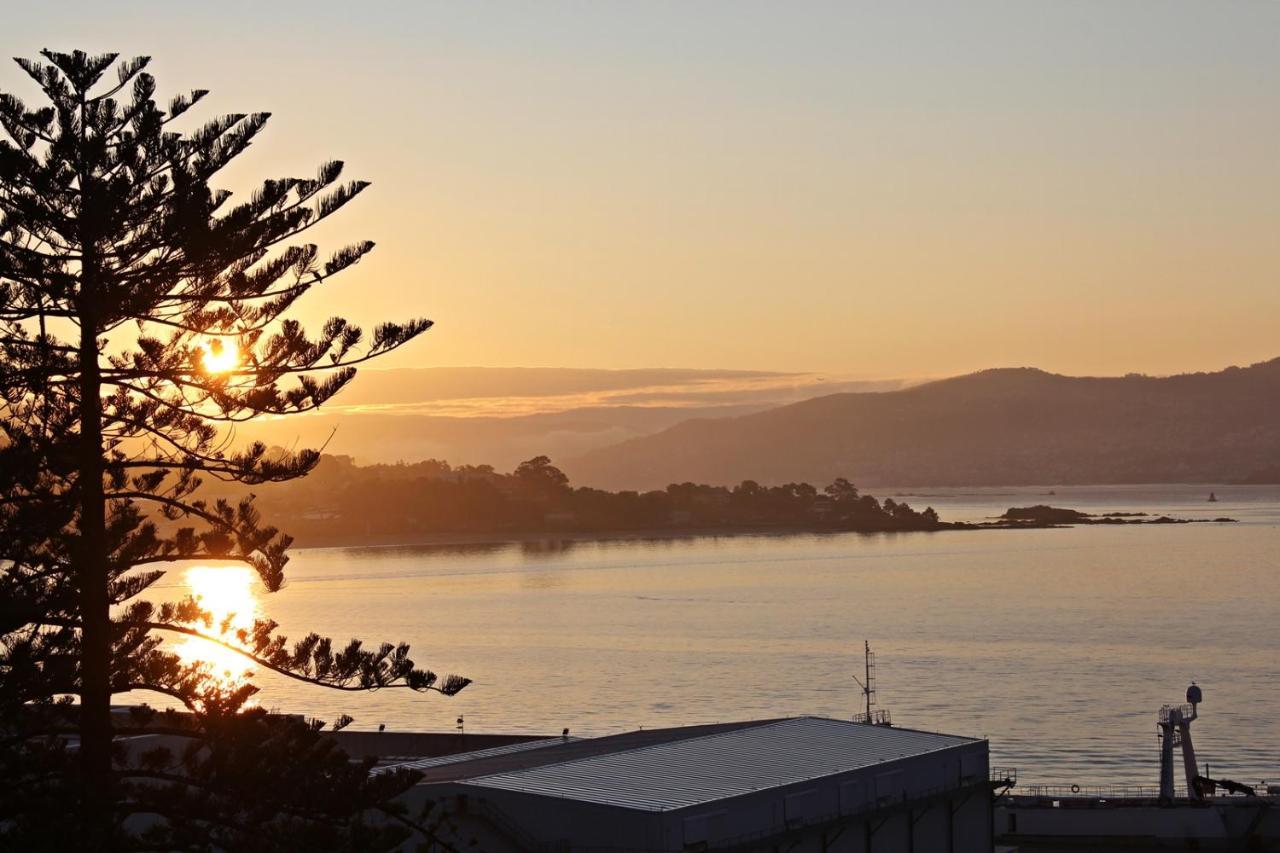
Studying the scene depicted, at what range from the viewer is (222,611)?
8344 centimetres

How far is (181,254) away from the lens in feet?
50.5

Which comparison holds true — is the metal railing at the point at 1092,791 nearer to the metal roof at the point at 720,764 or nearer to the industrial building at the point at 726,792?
the industrial building at the point at 726,792

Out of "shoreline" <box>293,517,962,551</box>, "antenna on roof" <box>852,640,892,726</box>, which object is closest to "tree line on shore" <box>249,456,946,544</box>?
"shoreline" <box>293,517,962,551</box>

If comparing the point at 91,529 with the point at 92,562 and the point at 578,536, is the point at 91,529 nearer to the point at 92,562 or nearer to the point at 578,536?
the point at 92,562

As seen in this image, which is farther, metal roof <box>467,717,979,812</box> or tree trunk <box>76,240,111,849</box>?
metal roof <box>467,717,979,812</box>

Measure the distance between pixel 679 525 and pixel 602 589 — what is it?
69267mm

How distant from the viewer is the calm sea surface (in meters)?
49.0

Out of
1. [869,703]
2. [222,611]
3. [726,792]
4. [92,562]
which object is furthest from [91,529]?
[222,611]

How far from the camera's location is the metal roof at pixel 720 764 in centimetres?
2217

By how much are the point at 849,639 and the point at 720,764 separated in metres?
48.6

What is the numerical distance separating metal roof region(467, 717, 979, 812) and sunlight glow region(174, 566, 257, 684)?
447cm

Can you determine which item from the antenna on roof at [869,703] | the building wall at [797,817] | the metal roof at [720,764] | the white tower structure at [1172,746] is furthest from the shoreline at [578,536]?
the building wall at [797,817]

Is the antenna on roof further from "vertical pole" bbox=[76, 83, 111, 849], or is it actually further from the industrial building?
"vertical pole" bbox=[76, 83, 111, 849]

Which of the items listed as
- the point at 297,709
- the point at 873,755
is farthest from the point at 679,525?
the point at 873,755
